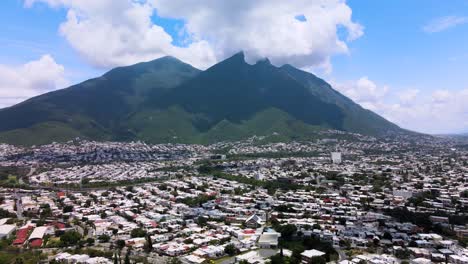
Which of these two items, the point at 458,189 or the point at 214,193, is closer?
the point at 458,189

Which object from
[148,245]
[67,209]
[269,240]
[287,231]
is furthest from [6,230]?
[287,231]

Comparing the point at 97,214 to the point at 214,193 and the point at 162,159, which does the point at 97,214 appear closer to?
the point at 214,193

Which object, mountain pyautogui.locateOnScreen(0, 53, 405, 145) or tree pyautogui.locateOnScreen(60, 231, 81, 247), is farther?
mountain pyautogui.locateOnScreen(0, 53, 405, 145)

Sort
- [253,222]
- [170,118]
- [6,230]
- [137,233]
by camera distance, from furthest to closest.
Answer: [170,118] → [253,222] → [6,230] → [137,233]

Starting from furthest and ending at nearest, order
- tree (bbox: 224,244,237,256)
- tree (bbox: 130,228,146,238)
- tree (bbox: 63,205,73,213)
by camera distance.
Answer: tree (bbox: 63,205,73,213) < tree (bbox: 130,228,146,238) < tree (bbox: 224,244,237,256)

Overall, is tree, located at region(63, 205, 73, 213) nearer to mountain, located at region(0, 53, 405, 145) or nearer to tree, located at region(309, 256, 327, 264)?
tree, located at region(309, 256, 327, 264)

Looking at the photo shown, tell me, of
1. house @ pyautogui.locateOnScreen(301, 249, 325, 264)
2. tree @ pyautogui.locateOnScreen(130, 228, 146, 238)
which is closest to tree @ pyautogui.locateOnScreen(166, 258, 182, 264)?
tree @ pyautogui.locateOnScreen(130, 228, 146, 238)

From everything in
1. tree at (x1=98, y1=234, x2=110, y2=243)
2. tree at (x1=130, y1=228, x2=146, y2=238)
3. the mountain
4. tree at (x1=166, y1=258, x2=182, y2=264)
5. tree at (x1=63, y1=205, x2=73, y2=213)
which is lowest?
tree at (x1=166, y1=258, x2=182, y2=264)

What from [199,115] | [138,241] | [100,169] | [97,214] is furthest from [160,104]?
[138,241]

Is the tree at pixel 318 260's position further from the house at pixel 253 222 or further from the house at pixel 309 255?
the house at pixel 253 222

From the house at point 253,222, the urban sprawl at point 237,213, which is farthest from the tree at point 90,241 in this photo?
the house at point 253,222

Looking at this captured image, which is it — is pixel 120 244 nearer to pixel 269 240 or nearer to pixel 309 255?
pixel 269 240
